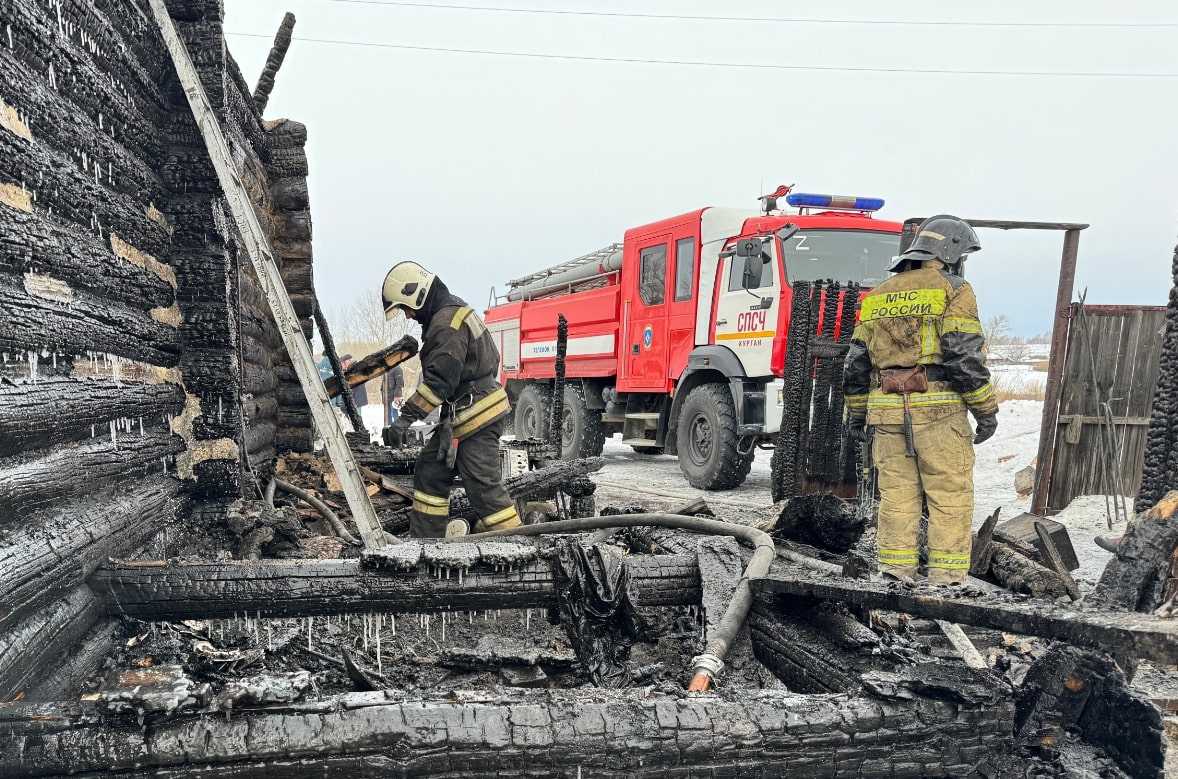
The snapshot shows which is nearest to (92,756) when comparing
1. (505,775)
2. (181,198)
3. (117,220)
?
(505,775)

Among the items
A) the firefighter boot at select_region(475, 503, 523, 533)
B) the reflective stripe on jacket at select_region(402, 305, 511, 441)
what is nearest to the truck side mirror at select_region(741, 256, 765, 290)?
the reflective stripe on jacket at select_region(402, 305, 511, 441)

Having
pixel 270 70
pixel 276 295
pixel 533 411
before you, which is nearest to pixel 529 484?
pixel 276 295

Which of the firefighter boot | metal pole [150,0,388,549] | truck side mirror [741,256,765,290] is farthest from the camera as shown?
truck side mirror [741,256,765,290]

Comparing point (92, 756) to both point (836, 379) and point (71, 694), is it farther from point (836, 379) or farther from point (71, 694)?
point (836, 379)

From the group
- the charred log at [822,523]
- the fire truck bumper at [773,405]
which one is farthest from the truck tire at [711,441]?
the charred log at [822,523]

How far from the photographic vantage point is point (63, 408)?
1979mm

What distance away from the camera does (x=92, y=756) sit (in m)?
1.22

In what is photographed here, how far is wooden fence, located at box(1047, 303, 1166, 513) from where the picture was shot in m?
6.48

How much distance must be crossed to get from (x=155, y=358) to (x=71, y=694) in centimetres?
155

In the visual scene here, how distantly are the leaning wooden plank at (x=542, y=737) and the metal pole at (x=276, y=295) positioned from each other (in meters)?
1.67

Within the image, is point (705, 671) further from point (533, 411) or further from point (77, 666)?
point (533, 411)

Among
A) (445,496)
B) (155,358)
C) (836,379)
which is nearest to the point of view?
(155,358)

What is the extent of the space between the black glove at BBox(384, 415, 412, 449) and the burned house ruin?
1063 millimetres

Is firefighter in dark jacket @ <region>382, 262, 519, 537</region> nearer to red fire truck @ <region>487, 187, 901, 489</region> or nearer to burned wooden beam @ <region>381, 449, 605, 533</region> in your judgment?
burned wooden beam @ <region>381, 449, 605, 533</region>
